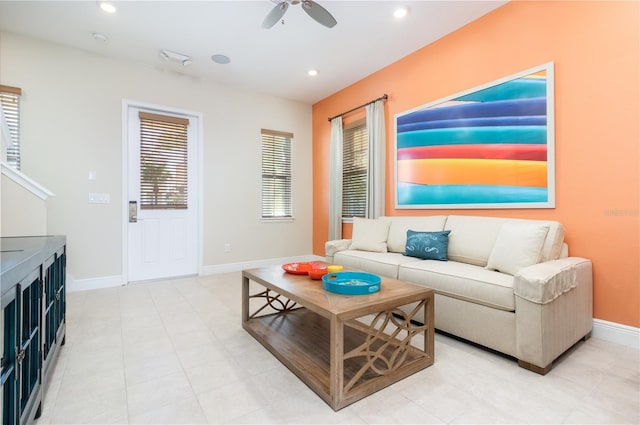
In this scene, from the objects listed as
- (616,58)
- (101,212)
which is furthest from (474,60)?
(101,212)

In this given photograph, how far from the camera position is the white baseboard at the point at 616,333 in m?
2.09

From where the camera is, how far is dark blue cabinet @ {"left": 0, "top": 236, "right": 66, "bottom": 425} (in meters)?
1.00

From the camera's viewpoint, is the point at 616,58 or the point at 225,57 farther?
the point at 225,57

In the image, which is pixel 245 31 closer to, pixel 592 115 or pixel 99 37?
pixel 99 37

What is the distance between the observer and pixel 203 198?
4375 millimetres

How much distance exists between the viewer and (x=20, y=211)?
2562 mm

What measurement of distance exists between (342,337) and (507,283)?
1.20 metres

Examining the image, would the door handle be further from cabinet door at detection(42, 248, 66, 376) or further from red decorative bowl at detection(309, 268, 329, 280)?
red decorative bowl at detection(309, 268, 329, 280)

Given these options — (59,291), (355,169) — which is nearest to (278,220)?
(355,169)

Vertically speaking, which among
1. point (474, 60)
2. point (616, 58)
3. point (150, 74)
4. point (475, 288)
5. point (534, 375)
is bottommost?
point (534, 375)

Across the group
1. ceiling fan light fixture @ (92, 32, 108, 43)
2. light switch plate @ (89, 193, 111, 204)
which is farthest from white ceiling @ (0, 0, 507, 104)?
light switch plate @ (89, 193, 111, 204)

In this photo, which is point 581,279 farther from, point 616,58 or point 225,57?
point 225,57

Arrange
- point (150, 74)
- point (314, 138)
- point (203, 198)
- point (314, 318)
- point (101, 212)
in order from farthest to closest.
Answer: point (314, 138), point (203, 198), point (150, 74), point (101, 212), point (314, 318)

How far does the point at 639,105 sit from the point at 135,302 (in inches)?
180
